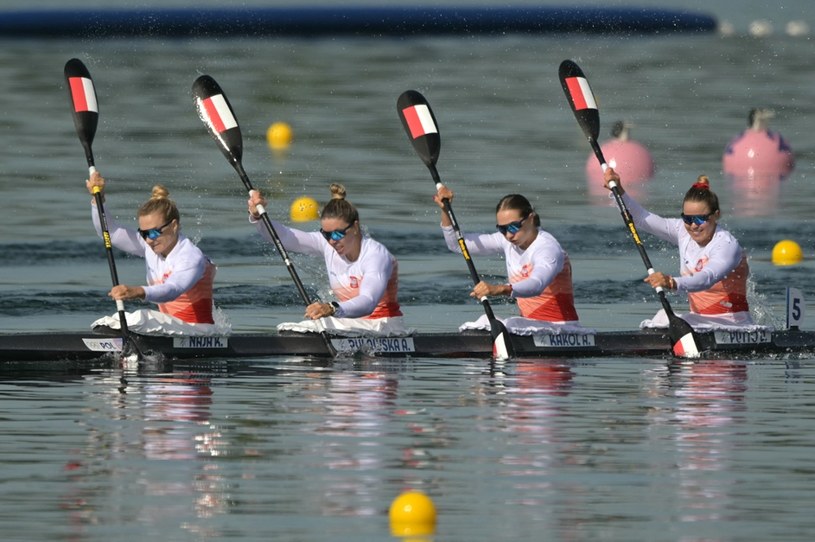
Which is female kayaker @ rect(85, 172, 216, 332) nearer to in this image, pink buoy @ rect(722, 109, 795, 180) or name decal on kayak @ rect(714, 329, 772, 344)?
name decal on kayak @ rect(714, 329, 772, 344)

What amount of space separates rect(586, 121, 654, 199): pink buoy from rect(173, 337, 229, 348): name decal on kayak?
1378 centimetres

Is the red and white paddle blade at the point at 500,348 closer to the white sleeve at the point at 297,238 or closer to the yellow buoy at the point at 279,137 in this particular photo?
the white sleeve at the point at 297,238

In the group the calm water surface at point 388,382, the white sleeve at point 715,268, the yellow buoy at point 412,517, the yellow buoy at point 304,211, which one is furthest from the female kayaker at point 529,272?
the yellow buoy at point 304,211

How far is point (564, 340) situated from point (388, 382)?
189 cm

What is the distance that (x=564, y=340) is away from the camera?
586 inches

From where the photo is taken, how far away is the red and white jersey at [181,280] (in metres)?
14.2

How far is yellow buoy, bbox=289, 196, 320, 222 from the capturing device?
23531 millimetres

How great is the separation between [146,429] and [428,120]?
573cm

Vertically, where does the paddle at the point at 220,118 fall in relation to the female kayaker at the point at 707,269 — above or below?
above

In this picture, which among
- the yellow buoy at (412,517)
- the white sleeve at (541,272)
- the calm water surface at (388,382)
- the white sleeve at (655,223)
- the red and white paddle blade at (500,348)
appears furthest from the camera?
the white sleeve at (655,223)

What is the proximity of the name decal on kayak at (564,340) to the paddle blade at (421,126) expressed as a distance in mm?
2168

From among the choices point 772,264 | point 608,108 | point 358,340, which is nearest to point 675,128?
point 608,108

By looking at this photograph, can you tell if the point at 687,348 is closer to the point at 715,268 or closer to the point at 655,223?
the point at 715,268

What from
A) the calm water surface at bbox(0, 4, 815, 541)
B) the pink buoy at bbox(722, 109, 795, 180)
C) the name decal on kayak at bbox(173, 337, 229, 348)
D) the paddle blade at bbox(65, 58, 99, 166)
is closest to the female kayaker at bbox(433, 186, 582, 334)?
the calm water surface at bbox(0, 4, 815, 541)
